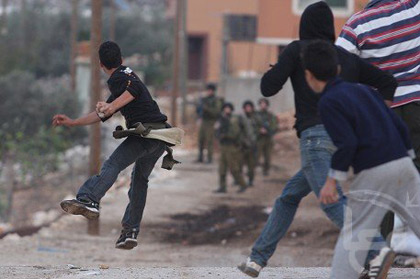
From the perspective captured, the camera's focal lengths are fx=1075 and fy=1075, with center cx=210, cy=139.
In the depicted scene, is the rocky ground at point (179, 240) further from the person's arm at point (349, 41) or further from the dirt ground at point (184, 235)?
the person's arm at point (349, 41)

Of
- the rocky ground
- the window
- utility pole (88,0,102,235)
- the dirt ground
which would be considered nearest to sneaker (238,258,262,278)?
the rocky ground

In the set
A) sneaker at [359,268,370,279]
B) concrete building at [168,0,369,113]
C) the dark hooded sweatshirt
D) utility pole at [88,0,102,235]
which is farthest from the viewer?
concrete building at [168,0,369,113]

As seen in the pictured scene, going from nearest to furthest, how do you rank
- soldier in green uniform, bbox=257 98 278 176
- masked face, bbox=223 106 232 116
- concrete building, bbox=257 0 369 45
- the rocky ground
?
the rocky ground → masked face, bbox=223 106 232 116 → soldier in green uniform, bbox=257 98 278 176 → concrete building, bbox=257 0 369 45

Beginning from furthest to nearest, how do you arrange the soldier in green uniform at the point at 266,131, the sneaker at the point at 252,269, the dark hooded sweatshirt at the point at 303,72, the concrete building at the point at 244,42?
the concrete building at the point at 244,42 → the soldier in green uniform at the point at 266,131 → the sneaker at the point at 252,269 → the dark hooded sweatshirt at the point at 303,72

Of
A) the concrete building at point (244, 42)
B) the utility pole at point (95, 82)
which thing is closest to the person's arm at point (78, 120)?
the utility pole at point (95, 82)

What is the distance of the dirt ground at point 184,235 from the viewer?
13062 mm

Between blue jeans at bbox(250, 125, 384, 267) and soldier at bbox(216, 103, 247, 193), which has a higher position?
blue jeans at bbox(250, 125, 384, 267)

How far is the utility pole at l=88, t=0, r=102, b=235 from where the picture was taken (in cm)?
1537

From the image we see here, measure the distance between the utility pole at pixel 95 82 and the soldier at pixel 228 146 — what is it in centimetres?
470

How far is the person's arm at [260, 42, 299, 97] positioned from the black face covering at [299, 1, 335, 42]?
0.15 metres

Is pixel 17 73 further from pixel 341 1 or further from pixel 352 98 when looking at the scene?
pixel 352 98

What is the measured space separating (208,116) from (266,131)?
2746 millimetres

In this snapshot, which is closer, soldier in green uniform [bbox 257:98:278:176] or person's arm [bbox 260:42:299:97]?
person's arm [bbox 260:42:299:97]

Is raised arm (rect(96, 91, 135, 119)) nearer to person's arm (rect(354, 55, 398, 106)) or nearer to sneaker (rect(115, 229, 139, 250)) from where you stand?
sneaker (rect(115, 229, 139, 250))
